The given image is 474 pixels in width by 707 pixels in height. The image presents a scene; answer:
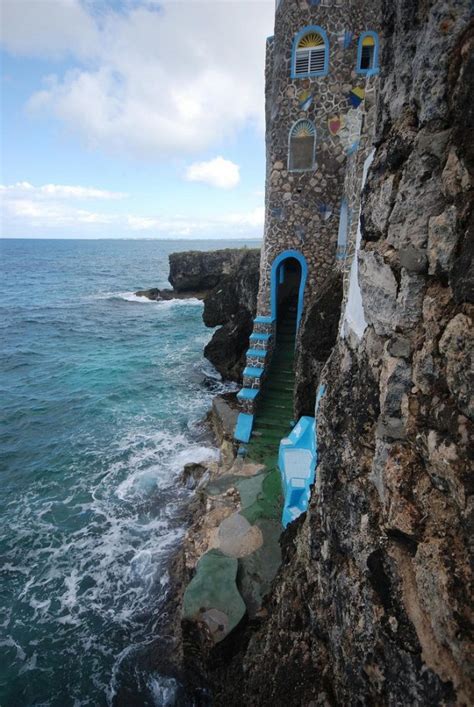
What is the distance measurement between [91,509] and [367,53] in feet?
50.7

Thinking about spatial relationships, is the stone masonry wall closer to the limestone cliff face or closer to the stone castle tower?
the stone castle tower

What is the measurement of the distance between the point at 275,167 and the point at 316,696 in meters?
12.6

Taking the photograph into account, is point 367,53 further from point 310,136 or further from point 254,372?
point 254,372

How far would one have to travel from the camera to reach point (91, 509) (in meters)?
10.7

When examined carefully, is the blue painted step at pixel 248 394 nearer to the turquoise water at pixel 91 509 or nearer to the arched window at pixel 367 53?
the turquoise water at pixel 91 509

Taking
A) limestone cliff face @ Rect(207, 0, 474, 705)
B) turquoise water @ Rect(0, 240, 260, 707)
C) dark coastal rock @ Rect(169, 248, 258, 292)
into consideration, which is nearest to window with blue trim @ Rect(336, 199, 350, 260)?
turquoise water @ Rect(0, 240, 260, 707)

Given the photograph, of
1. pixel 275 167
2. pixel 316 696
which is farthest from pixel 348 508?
pixel 275 167

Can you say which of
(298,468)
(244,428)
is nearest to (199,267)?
(244,428)

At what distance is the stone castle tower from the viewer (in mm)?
10555

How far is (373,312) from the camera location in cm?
301

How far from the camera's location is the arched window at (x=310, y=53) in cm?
1069

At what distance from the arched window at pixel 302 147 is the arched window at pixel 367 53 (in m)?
1.98

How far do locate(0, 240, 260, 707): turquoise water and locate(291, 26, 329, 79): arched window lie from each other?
489 inches

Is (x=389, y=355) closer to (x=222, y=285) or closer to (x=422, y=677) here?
(x=422, y=677)
